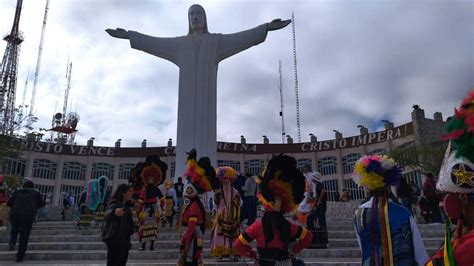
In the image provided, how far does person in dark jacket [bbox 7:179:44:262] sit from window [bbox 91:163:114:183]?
126 feet

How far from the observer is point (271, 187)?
4.22 m

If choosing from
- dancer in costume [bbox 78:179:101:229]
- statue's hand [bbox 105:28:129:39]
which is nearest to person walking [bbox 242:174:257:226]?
dancer in costume [bbox 78:179:101:229]

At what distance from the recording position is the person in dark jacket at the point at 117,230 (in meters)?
5.75

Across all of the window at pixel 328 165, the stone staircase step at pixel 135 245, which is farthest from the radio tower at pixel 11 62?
the stone staircase step at pixel 135 245

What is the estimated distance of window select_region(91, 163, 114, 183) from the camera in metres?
45.9

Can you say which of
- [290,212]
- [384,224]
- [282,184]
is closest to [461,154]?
[384,224]

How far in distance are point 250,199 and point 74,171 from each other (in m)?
40.5

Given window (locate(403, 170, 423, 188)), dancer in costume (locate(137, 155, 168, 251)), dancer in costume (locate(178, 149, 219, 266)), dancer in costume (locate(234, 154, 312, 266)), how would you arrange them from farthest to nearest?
window (locate(403, 170, 423, 188)) → dancer in costume (locate(137, 155, 168, 251)) → dancer in costume (locate(178, 149, 219, 266)) → dancer in costume (locate(234, 154, 312, 266))

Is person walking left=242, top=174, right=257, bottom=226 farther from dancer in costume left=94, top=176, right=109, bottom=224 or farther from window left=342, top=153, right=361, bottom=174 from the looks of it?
window left=342, top=153, right=361, bottom=174

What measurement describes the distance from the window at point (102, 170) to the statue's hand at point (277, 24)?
112 feet

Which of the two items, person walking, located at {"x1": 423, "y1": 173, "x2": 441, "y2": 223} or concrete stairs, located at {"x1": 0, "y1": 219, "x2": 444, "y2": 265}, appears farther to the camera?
person walking, located at {"x1": 423, "y1": 173, "x2": 441, "y2": 223}

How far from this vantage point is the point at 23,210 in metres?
8.41

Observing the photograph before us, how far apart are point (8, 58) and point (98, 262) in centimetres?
4643

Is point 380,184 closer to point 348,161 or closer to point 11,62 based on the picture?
point 348,161
